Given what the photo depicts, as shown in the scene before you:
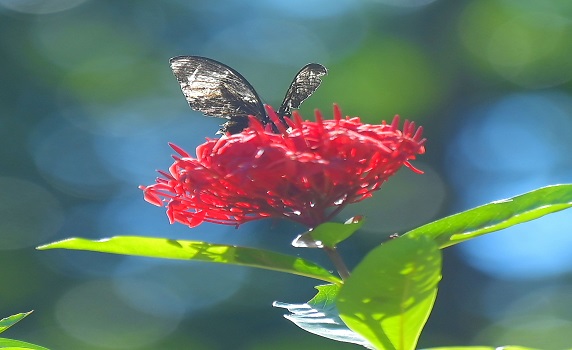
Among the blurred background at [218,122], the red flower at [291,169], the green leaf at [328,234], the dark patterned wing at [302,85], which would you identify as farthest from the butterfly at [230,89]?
the blurred background at [218,122]

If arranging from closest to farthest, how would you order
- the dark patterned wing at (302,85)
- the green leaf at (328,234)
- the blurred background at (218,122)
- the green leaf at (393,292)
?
1. the green leaf at (393,292)
2. the green leaf at (328,234)
3. the dark patterned wing at (302,85)
4. the blurred background at (218,122)

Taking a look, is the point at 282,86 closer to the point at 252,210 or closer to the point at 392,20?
the point at 392,20

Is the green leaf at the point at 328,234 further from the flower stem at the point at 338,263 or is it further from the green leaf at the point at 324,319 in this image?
the green leaf at the point at 324,319

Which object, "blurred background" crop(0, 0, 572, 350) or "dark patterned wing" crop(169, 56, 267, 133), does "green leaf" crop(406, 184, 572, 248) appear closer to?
"dark patterned wing" crop(169, 56, 267, 133)

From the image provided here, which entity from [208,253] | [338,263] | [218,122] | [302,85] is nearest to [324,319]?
[338,263]

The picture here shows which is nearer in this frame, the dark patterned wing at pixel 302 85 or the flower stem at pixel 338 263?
the flower stem at pixel 338 263

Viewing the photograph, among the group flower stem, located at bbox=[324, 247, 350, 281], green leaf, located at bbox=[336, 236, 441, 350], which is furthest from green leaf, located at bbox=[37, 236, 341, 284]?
green leaf, located at bbox=[336, 236, 441, 350]
